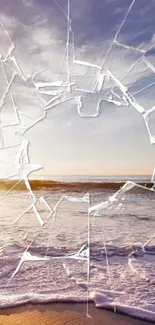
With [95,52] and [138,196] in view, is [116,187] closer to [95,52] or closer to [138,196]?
[138,196]

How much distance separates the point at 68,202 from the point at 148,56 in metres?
0.82

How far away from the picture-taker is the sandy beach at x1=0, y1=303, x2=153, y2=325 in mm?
1013

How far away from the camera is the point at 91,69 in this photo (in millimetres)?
1265

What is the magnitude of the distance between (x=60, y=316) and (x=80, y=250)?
0.55m

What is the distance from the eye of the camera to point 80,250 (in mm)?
1571

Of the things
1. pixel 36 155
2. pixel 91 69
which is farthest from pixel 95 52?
pixel 36 155

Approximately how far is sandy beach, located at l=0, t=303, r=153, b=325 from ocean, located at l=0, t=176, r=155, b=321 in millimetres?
32
